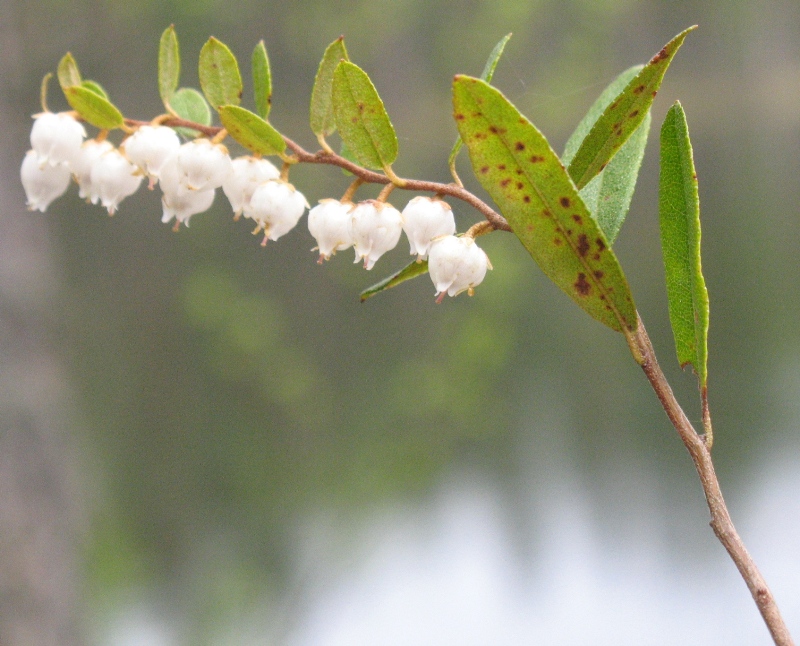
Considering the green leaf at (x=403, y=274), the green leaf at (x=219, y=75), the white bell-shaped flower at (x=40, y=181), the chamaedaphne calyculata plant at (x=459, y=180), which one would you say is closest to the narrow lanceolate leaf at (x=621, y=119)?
the chamaedaphne calyculata plant at (x=459, y=180)

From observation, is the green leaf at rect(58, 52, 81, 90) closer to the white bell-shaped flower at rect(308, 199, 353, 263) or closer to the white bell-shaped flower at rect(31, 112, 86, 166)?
the white bell-shaped flower at rect(31, 112, 86, 166)

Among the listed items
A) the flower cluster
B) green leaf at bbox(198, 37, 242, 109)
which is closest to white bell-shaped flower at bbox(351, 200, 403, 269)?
the flower cluster

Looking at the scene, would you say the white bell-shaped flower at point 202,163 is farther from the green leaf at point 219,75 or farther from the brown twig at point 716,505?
the brown twig at point 716,505

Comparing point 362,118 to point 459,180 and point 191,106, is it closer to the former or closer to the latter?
point 459,180

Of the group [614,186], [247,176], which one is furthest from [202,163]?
[614,186]

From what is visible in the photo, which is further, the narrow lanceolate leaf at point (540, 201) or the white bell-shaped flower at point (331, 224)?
the white bell-shaped flower at point (331, 224)
